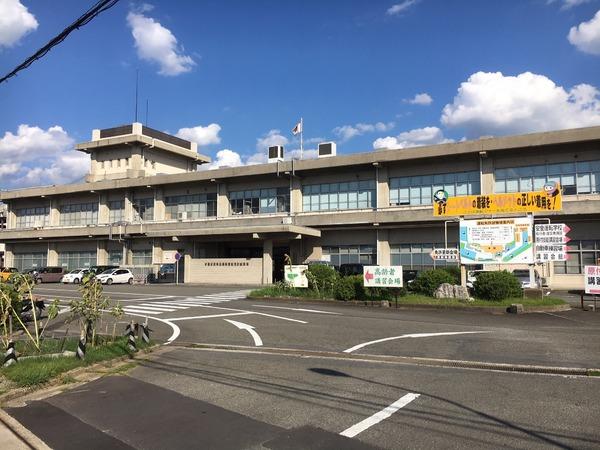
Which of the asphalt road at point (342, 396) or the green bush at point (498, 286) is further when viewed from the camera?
the green bush at point (498, 286)

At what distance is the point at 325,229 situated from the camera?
41875 millimetres

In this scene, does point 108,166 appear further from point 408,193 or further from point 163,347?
point 163,347

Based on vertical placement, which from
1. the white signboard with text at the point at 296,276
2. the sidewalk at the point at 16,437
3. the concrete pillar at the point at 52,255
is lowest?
the sidewalk at the point at 16,437

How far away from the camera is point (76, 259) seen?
56.3 meters

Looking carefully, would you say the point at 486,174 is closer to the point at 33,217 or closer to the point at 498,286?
the point at 498,286

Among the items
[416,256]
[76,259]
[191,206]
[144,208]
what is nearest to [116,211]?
[144,208]

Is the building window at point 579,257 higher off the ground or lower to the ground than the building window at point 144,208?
lower

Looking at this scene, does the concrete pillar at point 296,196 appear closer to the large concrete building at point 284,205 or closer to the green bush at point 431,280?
the large concrete building at point 284,205

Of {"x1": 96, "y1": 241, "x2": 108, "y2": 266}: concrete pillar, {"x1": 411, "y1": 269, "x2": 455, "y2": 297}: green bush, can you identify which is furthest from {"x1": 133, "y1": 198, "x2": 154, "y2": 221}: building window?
{"x1": 411, "y1": 269, "x2": 455, "y2": 297}: green bush

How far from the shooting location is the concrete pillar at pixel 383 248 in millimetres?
38866

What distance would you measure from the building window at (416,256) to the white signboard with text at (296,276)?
1483 cm

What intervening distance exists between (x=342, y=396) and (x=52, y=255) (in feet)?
190

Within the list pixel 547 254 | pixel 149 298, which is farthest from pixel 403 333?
pixel 149 298

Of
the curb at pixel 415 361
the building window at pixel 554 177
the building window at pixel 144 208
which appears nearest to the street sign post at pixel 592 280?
the curb at pixel 415 361
